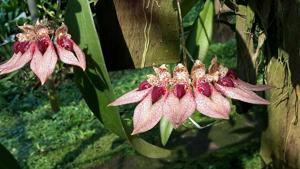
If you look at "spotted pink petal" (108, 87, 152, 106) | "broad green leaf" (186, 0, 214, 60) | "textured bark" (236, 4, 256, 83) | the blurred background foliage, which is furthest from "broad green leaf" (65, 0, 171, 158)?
"textured bark" (236, 4, 256, 83)

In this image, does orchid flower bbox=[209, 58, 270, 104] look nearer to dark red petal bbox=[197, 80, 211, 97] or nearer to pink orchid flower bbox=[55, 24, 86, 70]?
dark red petal bbox=[197, 80, 211, 97]

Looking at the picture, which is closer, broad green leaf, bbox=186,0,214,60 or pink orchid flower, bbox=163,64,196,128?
pink orchid flower, bbox=163,64,196,128

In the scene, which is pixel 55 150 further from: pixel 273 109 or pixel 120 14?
pixel 120 14

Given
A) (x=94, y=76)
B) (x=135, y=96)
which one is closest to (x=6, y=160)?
(x=94, y=76)

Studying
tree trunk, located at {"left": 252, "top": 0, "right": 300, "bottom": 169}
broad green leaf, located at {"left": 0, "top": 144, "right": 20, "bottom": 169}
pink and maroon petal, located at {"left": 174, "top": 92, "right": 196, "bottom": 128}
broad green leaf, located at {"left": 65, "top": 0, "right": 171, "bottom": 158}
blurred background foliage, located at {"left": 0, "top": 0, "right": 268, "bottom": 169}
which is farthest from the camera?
blurred background foliage, located at {"left": 0, "top": 0, "right": 268, "bottom": 169}

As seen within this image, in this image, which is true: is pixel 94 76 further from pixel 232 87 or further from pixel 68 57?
pixel 232 87

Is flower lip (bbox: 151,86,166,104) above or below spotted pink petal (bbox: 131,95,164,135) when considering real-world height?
above

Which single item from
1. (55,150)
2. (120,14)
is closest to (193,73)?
(120,14)
